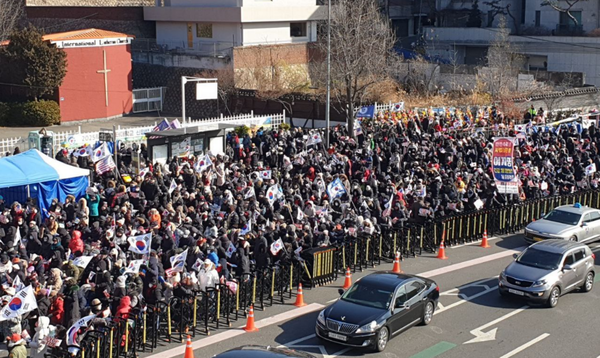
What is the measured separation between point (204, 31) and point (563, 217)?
35556 millimetres

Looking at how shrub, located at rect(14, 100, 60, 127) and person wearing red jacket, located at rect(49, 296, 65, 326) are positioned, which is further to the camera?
shrub, located at rect(14, 100, 60, 127)

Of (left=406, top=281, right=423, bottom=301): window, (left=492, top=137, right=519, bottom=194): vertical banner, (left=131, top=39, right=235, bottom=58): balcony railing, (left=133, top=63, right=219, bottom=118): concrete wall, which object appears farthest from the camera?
(left=131, top=39, right=235, bottom=58): balcony railing

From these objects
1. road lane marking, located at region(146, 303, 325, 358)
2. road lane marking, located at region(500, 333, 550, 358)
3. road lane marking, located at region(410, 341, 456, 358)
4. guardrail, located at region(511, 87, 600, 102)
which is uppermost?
guardrail, located at region(511, 87, 600, 102)

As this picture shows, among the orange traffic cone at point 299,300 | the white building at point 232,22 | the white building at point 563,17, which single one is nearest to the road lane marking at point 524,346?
the orange traffic cone at point 299,300

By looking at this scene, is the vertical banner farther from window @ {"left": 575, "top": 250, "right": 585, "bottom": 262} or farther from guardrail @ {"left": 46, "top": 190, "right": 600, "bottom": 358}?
window @ {"left": 575, "top": 250, "right": 585, "bottom": 262}

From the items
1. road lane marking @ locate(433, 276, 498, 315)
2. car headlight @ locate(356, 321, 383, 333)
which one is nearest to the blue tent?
road lane marking @ locate(433, 276, 498, 315)

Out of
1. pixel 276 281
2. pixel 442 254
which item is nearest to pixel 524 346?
pixel 276 281

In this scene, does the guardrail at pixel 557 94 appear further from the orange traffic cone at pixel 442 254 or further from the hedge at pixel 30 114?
the hedge at pixel 30 114

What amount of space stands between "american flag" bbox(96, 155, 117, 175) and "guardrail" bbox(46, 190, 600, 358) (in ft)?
27.9

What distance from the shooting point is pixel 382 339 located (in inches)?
652

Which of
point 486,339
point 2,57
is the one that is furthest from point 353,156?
point 2,57

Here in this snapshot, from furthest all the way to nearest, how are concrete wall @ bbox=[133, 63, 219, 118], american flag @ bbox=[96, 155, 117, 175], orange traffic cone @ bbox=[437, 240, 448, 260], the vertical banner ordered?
concrete wall @ bbox=[133, 63, 219, 118]
american flag @ bbox=[96, 155, 117, 175]
the vertical banner
orange traffic cone @ bbox=[437, 240, 448, 260]

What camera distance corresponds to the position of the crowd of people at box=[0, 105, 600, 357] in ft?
56.1

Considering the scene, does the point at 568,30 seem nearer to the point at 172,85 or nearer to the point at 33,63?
the point at 172,85
